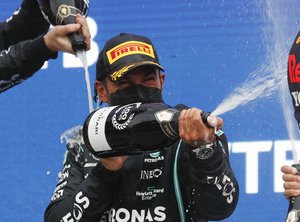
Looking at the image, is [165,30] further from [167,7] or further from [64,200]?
[64,200]

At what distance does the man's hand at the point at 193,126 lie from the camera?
1904mm

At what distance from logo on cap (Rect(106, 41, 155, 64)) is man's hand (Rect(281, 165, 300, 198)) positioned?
18.8 inches

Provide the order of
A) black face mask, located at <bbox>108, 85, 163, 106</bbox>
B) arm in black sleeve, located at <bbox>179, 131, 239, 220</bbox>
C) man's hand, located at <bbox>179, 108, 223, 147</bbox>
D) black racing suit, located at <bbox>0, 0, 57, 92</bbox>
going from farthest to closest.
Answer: black racing suit, located at <bbox>0, 0, 57, 92</bbox> < black face mask, located at <bbox>108, 85, 163, 106</bbox> < arm in black sleeve, located at <bbox>179, 131, 239, 220</bbox> < man's hand, located at <bbox>179, 108, 223, 147</bbox>

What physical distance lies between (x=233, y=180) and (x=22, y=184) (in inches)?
50.7

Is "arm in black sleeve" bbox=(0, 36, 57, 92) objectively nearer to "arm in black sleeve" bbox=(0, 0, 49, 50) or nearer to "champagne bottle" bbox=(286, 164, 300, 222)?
"arm in black sleeve" bbox=(0, 0, 49, 50)

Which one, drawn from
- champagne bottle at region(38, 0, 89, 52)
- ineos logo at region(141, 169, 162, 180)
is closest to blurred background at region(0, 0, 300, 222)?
champagne bottle at region(38, 0, 89, 52)

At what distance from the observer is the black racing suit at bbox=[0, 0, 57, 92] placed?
248 centimetres

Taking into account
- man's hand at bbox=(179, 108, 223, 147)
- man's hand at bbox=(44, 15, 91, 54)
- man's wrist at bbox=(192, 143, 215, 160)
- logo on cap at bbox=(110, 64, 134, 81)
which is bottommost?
man's hand at bbox=(179, 108, 223, 147)

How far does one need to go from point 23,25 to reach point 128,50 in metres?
0.48

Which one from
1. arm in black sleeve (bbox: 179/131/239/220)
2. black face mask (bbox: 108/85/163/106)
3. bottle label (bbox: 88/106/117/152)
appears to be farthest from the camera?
black face mask (bbox: 108/85/163/106)

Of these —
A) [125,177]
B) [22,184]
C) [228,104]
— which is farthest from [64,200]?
[22,184]

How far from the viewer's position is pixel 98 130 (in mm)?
2041

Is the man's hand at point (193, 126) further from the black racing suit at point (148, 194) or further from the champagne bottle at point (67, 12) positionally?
the champagne bottle at point (67, 12)

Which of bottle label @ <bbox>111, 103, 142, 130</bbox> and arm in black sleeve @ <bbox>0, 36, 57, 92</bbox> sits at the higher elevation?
arm in black sleeve @ <bbox>0, 36, 57, 92</bbox>
